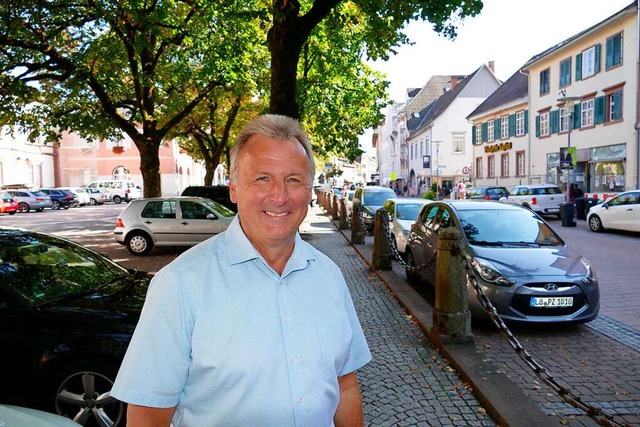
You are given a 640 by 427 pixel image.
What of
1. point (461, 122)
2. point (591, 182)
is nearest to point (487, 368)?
point (591, 182)

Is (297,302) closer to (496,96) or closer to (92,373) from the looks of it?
(92,373)

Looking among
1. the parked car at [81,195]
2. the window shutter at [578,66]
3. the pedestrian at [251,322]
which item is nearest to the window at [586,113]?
the window shutter at [578,66]

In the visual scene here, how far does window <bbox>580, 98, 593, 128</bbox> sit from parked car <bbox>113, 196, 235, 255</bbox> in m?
23.8

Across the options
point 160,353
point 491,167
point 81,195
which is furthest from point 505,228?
point 81,195

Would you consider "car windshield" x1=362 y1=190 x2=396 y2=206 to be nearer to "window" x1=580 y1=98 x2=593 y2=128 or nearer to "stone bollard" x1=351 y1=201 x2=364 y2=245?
"stone bollard" x1=351 y1=201 x2=364 y2=245

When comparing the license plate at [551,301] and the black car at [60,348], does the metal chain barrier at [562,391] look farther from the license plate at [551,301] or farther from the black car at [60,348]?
the black car at [60,348]

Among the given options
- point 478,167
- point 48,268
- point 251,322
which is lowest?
point 48,268

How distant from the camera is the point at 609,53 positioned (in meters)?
27.8

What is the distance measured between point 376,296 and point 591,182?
82.5ft

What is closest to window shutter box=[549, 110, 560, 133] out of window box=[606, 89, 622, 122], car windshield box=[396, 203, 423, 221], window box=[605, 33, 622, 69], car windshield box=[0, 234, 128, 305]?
window box=[606, 89, 622, 122]

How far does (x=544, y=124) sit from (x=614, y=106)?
805 centimetres

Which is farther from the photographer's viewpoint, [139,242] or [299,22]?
[139,242]

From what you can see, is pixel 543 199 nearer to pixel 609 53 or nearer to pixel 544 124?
pixel 609 53

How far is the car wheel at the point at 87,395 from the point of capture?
3959mm
